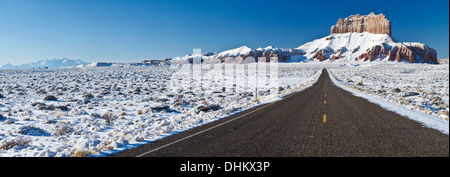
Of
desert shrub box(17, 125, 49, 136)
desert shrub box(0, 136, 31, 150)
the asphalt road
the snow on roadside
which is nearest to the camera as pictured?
the asphalt road

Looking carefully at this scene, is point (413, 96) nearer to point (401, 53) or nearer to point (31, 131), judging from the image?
point (31, 131)

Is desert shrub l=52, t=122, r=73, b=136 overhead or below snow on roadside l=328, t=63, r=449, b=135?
below

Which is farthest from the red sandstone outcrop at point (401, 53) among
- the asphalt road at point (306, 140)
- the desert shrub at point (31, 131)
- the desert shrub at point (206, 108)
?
the desert shrub at point (31, 131)

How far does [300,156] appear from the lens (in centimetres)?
530

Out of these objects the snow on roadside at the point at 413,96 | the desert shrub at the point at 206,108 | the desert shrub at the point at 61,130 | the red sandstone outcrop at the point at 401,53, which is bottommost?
the desert shrub at the point at 61,130

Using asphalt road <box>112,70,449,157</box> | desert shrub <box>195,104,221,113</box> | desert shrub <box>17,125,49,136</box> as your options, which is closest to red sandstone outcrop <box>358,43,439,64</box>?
desert shrub <box>195,104,221,113</box>

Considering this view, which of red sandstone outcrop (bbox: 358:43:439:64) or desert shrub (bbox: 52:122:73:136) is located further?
red sandstone outcrop (bbox: 358:43:439:64)

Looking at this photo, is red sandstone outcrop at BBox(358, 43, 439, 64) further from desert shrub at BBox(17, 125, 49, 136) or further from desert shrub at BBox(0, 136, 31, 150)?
desert shrub at BBox(0, 136, 31, 150)

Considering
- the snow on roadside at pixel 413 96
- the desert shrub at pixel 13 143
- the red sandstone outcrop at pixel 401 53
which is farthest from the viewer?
the red sandstone outcrop at pixel 401 53

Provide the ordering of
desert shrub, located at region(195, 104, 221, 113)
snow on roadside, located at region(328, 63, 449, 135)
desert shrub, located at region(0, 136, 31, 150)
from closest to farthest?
desert shrub, located at region(0, 136, 31, 150) < snow on roadside, located at region(328, 63, 449, 135) < desert shrub, located at region(195, 104, 221, 113)

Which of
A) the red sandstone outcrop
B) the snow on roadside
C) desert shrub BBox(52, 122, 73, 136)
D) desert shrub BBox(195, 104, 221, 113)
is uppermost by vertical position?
the red sandstone outcrop

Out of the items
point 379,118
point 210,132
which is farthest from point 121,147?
point 379,118

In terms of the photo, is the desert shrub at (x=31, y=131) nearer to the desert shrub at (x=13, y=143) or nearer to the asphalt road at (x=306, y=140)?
the desert shrub at (x=13, y=143)
